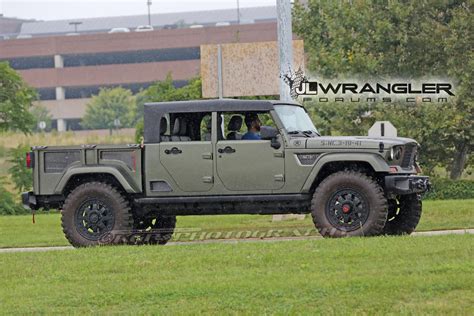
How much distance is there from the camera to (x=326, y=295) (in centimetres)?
1089

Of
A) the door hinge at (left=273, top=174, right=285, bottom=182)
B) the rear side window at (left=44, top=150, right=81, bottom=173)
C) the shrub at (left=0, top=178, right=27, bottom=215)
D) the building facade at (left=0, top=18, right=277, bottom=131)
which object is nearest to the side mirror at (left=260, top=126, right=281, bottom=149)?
the door hinge at (left=273, top=174, right=285, bottom=182)

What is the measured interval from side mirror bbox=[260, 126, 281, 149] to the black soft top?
475 mm

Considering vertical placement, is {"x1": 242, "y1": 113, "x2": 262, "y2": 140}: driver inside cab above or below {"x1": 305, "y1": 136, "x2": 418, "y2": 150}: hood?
above

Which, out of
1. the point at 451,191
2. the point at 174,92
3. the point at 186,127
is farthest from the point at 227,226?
the point at 174,92

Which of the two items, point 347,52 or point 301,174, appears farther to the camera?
point 347,52

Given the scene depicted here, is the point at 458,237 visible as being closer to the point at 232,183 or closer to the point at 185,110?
the point at 232,183

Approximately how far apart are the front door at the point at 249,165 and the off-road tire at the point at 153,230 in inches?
60.9

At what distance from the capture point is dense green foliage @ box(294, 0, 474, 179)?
3703 centimetres

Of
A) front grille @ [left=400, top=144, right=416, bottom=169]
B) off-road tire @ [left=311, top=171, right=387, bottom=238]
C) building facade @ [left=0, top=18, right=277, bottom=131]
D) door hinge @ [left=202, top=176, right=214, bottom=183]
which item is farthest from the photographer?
building facade @ [left=0, top=18, right=277, bottom=131]

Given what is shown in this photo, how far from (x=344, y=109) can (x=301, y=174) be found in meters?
21.6

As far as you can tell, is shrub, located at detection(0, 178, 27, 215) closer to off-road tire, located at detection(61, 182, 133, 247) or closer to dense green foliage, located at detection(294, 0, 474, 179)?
dense green foliage, located at detection(294, 0, 474, 179)

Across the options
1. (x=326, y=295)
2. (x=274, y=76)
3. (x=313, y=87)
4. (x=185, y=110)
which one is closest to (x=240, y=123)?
(x=185, y=110)

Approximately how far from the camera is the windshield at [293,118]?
16.8m

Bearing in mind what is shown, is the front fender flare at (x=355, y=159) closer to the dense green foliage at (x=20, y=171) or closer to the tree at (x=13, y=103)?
the dense green foliage at (x=20, y=171)
